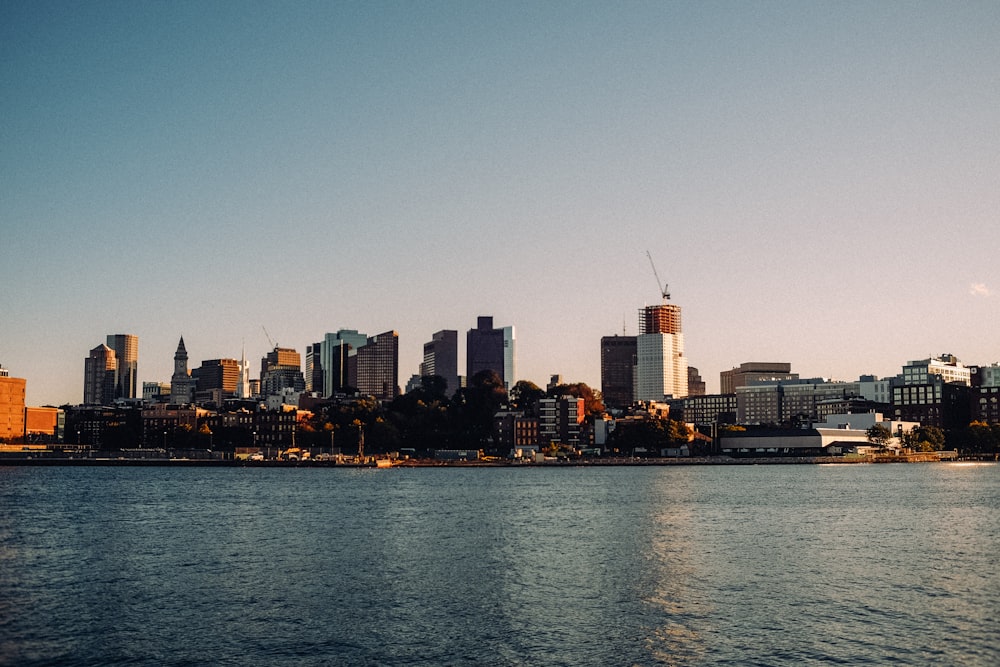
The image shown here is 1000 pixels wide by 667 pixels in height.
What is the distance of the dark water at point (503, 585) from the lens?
3616 centimetres

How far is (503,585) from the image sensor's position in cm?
4841

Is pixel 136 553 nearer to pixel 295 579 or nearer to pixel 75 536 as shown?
pixel 75 536

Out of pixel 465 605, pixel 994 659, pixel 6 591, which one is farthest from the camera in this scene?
pixel 6 591

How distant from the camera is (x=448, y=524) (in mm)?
78250

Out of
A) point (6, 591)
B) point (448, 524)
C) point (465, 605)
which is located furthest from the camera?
point (448, 524)

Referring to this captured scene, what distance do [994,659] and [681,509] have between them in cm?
5733

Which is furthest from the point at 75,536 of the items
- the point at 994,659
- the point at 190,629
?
the point at 994,659

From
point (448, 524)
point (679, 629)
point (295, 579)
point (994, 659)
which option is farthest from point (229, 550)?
point (994, 659)

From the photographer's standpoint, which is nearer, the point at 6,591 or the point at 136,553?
the point at 6,591

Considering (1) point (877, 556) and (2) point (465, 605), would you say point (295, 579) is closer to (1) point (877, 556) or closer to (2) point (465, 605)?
(2) point (465, 605)

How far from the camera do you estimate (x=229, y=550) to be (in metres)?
62.3

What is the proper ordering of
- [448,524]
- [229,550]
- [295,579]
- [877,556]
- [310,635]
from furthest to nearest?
1. [448,524]
2. [229,550]
3. [877,556]
4. [295,579]
5. [310,635]

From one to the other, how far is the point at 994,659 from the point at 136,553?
156 feet

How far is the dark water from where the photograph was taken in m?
36.2
